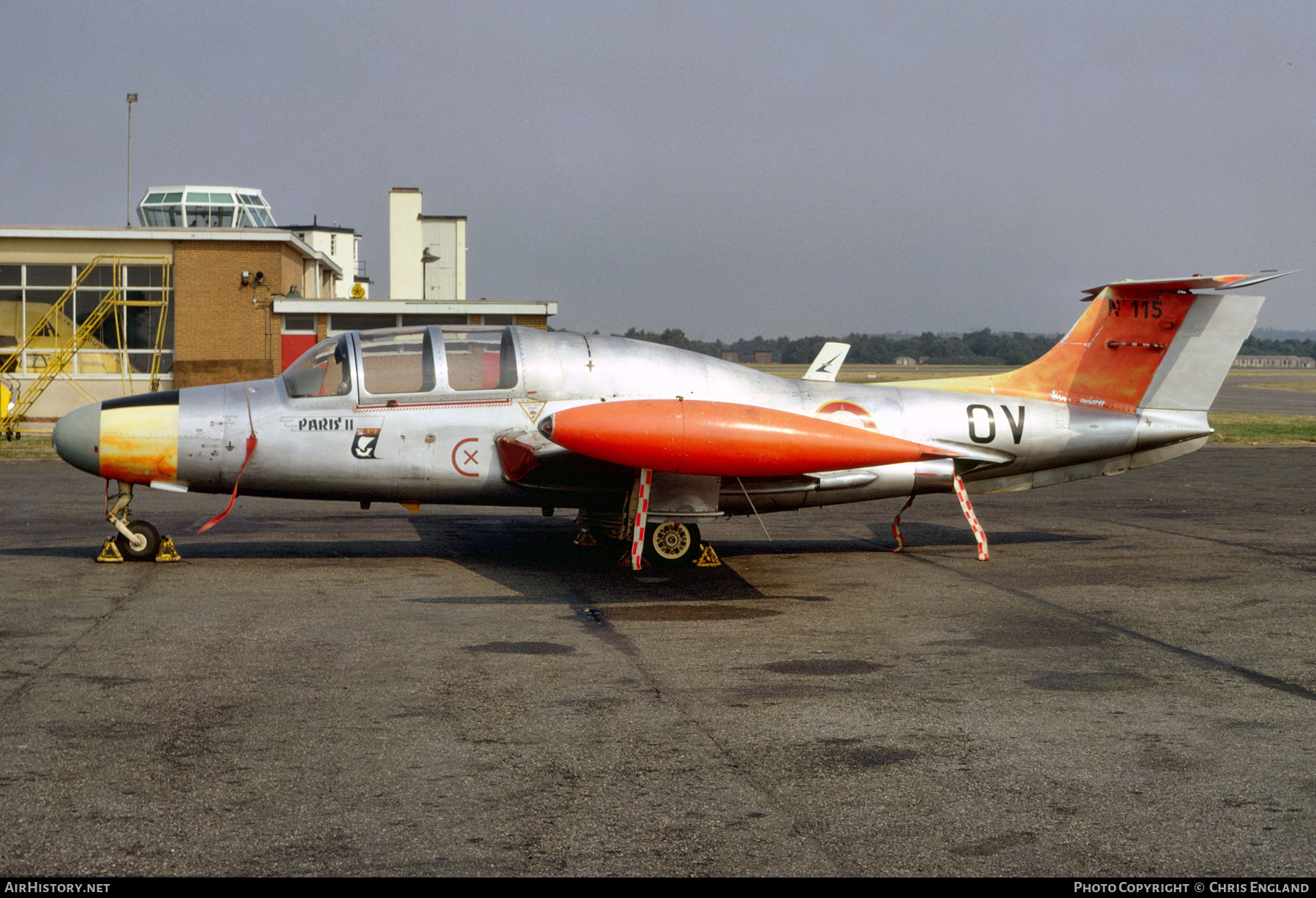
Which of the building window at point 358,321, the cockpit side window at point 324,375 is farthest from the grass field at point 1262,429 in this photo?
the building window at point 358,321

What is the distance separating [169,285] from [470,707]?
31.3 m

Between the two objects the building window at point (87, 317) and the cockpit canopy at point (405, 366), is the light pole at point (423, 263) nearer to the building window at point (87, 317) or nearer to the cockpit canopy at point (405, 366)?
the building window at point (87, 317)

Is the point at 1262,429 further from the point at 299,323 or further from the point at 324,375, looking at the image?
the point at 324,375

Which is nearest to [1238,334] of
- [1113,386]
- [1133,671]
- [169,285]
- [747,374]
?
[1113,386]

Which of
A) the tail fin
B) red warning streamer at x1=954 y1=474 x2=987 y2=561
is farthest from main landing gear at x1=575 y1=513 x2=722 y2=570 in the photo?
the tail fin

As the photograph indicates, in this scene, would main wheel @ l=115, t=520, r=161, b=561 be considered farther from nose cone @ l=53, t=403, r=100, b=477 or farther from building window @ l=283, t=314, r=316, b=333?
building window @ l=283, t=314, r=316, b=333

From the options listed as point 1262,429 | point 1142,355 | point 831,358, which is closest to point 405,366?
point 1142,355

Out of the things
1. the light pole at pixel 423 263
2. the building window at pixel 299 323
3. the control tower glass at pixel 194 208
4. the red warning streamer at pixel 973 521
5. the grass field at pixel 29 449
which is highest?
the control tower glass at pixel 194 208

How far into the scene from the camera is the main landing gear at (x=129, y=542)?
1063 centimetres

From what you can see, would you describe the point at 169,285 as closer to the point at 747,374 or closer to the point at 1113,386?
the point at 747,374

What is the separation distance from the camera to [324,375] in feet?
34.4

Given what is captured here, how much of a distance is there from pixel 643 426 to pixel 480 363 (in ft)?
8.08

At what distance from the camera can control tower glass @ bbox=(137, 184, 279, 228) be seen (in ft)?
151
